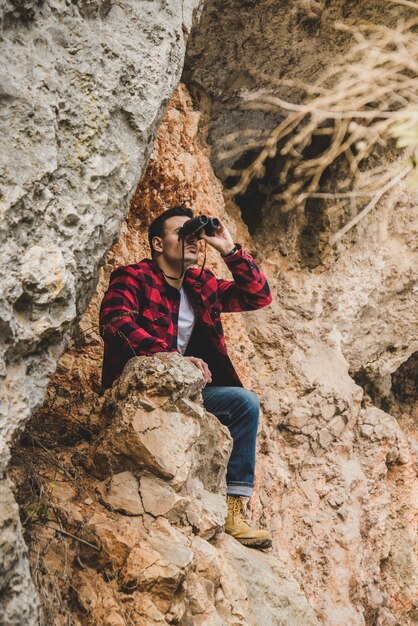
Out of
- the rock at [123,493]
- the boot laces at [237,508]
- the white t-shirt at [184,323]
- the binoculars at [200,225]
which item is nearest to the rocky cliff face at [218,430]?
the rock at [123,493]

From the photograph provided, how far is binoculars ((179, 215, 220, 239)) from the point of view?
3.10 metres

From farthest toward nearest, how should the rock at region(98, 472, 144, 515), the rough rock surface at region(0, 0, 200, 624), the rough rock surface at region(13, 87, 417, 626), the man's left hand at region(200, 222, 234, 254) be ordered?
1. the rough rock surface at region(13, 87, 417, 626)
2. the man's left hand at region(200, 222, 234, 254)
3. the rock at region(98, 472, 144, 515)
4. the rough rock surface at region(0, 0, 200, 624)

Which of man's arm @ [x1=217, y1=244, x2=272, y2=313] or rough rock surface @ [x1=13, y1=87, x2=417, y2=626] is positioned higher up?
man's arm @ [x1=217, y1=244, x2=272, y2=313]

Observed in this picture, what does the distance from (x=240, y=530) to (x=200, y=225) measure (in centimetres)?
138

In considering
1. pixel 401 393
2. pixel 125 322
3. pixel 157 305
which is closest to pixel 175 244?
pixel 157 305

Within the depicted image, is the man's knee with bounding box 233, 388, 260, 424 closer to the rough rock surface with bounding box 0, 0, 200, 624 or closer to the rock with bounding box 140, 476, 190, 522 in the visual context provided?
the rock with bounding box 140, 476, 190, 522

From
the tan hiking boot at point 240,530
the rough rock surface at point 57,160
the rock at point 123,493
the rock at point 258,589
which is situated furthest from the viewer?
the tan hiking boot at point 240,530

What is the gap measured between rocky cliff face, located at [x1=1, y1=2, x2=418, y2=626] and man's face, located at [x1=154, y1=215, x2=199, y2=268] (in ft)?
1.57

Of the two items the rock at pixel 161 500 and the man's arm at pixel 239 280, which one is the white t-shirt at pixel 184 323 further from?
the rock at pixel 161 500

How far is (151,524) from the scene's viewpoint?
2.31 meters

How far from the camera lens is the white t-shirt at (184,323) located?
128 inches

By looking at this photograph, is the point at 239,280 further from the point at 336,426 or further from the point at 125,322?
the point at 336,426

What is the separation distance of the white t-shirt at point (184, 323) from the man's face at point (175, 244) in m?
0.16

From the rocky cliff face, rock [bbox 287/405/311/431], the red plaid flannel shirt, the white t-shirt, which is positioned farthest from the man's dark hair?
rock [bbox 287/405/311/431]
